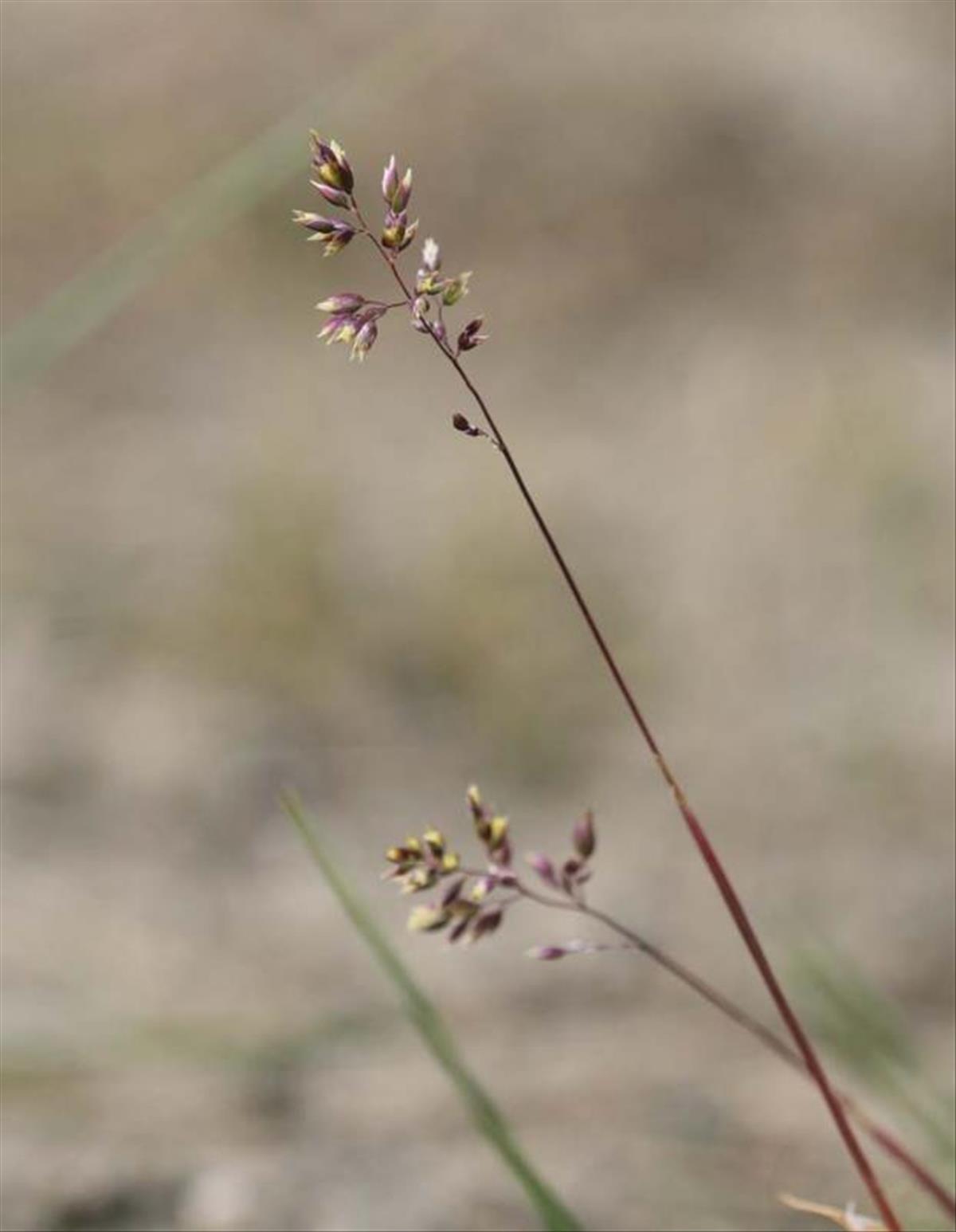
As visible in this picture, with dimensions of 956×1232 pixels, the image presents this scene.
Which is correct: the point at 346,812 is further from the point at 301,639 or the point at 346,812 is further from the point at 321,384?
the point at 321,384

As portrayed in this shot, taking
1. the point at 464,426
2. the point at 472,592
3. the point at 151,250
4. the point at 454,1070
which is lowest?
the point at 454,1070

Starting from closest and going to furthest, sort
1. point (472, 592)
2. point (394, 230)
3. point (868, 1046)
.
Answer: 1. point (394, 230)
2. point (868, 1046)
3. point (472, 592)

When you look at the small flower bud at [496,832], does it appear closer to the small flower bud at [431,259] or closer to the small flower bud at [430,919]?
the small flower bud at [430,919]

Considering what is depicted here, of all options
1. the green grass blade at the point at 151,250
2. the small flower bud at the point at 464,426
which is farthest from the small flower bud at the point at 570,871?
the green grass blade at the point at 151,250

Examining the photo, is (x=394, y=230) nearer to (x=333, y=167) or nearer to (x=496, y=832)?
(x=333, y=167)

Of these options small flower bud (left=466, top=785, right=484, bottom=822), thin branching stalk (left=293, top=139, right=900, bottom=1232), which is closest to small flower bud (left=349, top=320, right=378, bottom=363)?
thin branching stalk (left=293, top=139, right=900, bottom=1232)

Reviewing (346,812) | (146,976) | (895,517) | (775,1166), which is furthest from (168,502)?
(775,1166)

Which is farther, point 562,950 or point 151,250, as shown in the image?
point 151,250

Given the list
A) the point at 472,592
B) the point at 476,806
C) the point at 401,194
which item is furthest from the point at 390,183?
the point at 472,592

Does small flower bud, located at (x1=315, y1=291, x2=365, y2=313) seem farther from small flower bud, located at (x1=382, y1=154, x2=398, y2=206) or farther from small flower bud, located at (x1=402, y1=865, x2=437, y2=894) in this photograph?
small flower bud, located at (x1=402, y1=865, x2=437, y2=894)

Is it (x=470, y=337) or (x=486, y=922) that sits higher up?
(x=470, y=337)
